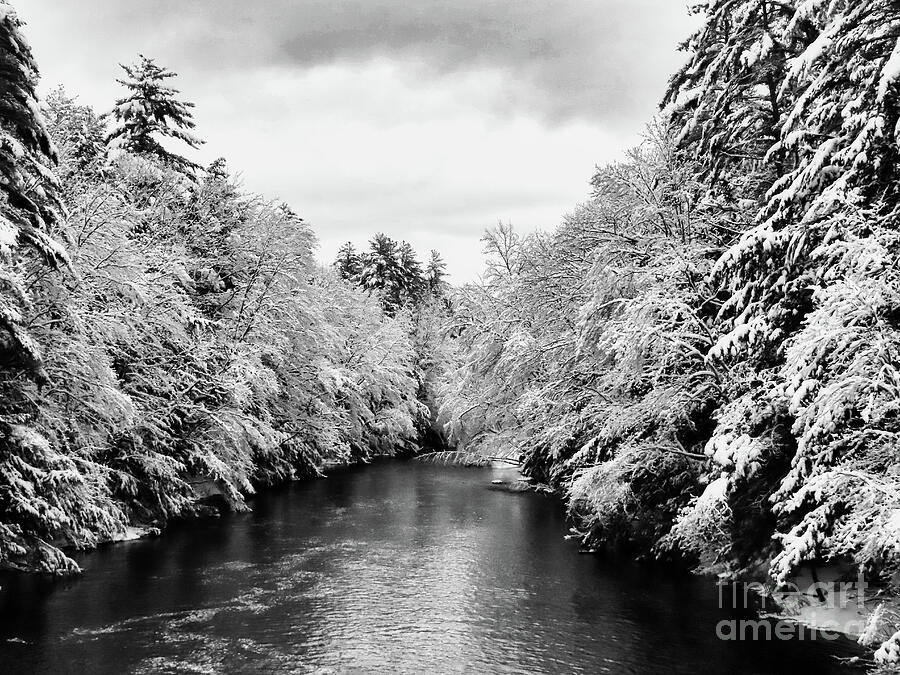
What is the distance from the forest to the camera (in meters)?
9.45

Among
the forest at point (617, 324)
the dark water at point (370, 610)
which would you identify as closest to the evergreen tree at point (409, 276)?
the forest at point (617, 324)

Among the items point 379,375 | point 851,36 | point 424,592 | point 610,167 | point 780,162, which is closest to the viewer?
point 851,36

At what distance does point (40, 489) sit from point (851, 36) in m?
16.8

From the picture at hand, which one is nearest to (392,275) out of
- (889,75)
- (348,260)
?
(348,260)

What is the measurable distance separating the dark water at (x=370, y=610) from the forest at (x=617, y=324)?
1.40 m

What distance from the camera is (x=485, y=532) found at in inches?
854

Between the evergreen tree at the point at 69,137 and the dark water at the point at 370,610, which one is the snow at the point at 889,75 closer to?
the dark water at the point at 370,610

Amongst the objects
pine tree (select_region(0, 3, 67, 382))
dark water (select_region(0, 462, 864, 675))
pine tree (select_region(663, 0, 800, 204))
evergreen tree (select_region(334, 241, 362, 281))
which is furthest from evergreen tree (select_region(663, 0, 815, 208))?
evergreen tree (select_region(334, 241, 362, 281))

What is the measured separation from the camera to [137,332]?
20.7 m

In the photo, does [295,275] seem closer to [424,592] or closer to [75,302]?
[75,302]

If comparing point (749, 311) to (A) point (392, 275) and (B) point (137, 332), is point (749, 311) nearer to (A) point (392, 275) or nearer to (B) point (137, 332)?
(B) point (137, 332)

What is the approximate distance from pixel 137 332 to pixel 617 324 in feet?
46.8

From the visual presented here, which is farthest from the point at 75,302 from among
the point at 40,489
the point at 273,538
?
the point at 273,538

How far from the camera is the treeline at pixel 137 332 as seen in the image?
13.9 metres
